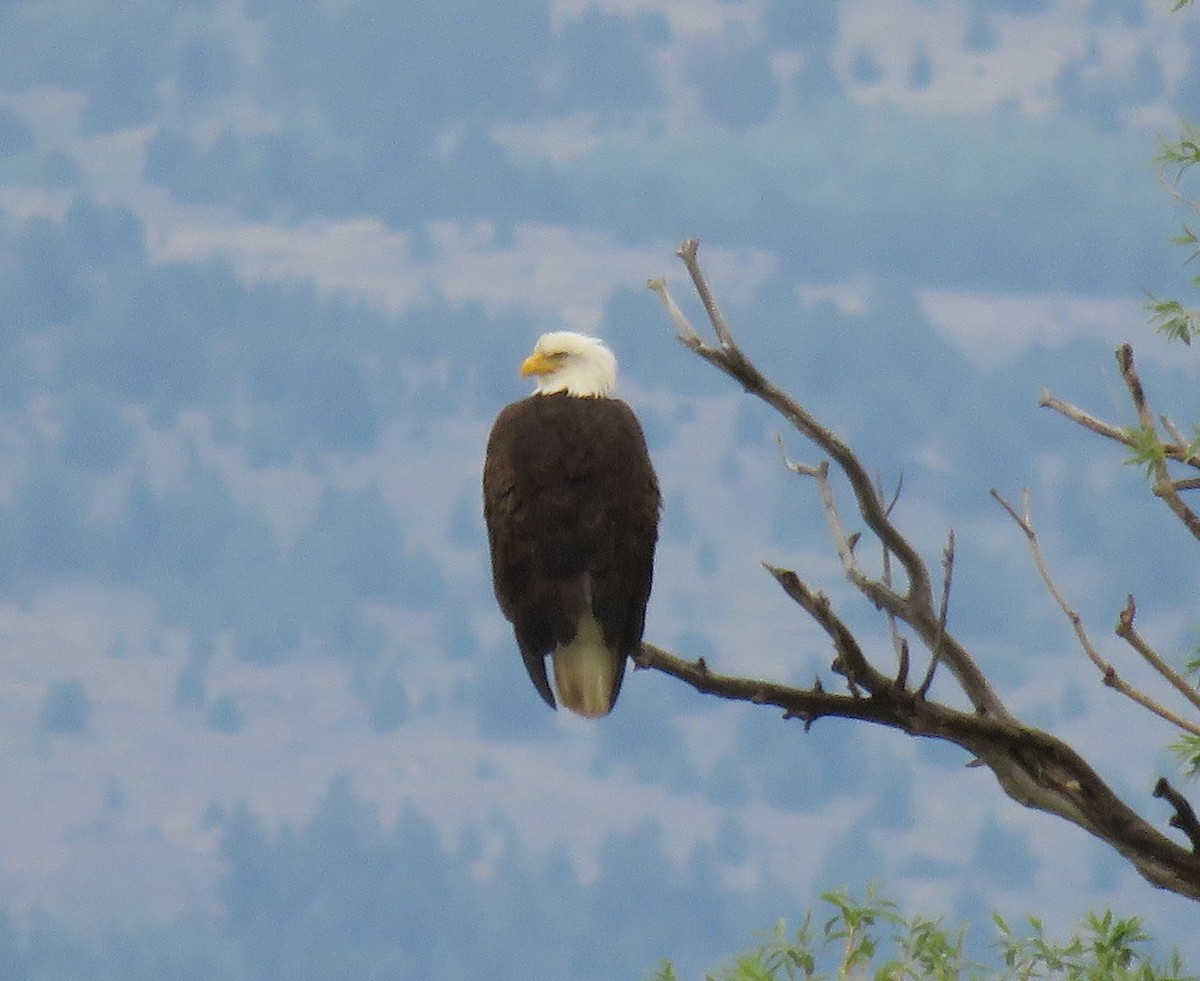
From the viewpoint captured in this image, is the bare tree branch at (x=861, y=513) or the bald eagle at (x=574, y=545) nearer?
the bare tree branch at (x=861, y=513)

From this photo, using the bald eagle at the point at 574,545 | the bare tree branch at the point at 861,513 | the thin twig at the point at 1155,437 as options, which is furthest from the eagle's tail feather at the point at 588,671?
the thin twig at the point at 1155,437

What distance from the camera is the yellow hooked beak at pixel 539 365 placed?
17.4 ft

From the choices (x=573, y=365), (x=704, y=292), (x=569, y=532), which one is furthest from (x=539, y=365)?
(x=704, y=292)

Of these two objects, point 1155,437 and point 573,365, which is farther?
point 573,365

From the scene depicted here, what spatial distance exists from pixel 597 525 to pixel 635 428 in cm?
43

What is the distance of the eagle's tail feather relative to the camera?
15.0 feet

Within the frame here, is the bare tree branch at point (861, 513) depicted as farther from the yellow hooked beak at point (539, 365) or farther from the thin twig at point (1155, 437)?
the yellow hooked beak at point (539, 365)

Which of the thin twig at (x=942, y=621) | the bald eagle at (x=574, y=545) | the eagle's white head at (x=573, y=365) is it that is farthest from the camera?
the eagle's white head at (x=573, y=365)

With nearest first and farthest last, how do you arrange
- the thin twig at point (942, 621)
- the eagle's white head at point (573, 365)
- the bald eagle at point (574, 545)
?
the thin twig at point (942, 621) < the bald eagle at point (574, 545) < the eagle's white head at point (573, 365)

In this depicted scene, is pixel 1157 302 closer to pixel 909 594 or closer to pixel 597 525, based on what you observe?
pixel 909 594

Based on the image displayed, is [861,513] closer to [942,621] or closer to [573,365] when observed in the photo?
[942,621]

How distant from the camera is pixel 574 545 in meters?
4.56

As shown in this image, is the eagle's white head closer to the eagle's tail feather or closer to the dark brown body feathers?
the dark brown body feathers

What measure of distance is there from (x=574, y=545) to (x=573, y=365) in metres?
0.91
